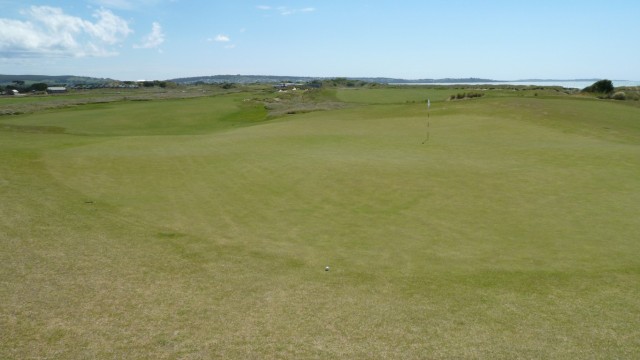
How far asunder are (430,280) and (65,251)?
751cm

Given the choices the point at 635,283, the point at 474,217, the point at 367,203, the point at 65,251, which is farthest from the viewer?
the point at 367,203

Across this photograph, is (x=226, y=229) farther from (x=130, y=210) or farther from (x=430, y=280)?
(x=430, y=280)

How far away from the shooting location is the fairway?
6.87m

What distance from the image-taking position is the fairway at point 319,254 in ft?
22.5

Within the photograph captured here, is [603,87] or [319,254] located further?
[603,87]

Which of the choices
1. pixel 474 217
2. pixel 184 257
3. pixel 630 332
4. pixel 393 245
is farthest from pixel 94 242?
pixel 630 332

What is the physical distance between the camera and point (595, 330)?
23.5 feet

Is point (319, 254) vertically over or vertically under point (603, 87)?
under

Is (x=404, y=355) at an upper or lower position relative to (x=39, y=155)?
lower

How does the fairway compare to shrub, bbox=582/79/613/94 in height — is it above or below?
below

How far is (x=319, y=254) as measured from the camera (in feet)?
33.0

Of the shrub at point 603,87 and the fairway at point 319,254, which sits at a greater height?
the shrub at point 603,87

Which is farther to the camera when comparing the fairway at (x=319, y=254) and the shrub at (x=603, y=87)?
the shrub at (x=603, y=87)

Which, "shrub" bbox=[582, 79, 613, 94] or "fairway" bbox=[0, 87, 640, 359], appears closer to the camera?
"fairway" bbox=[0, 87, 640, 359]
